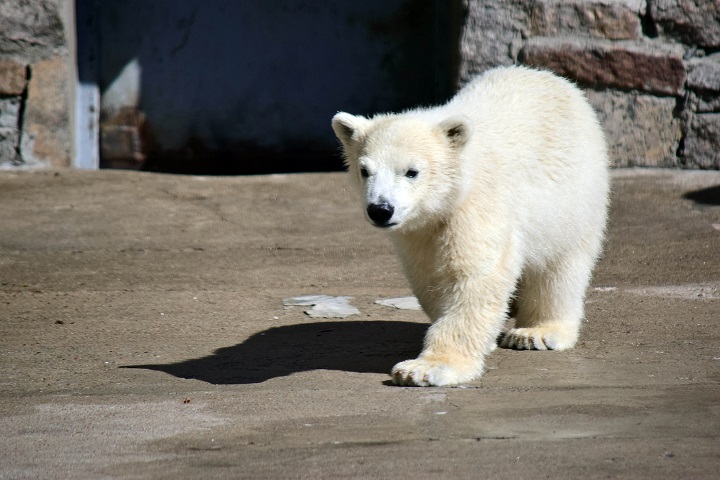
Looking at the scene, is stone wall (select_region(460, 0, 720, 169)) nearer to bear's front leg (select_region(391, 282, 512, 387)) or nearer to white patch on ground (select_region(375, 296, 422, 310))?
A: white patch on ground (select_region(375, 296, 422, 310))

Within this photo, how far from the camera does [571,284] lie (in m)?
4.34

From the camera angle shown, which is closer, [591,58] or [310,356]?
[310,356]

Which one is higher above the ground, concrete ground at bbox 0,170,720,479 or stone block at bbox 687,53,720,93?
stone block at bbox 687,53,720,93

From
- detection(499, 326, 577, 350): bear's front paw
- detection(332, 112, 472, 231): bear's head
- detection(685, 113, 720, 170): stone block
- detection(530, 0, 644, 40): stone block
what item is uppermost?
detection(530, 0, 644, 40): stone block

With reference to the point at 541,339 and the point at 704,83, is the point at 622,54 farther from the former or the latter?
the point at 541,339

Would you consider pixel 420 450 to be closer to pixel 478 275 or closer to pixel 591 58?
pixel 478 275

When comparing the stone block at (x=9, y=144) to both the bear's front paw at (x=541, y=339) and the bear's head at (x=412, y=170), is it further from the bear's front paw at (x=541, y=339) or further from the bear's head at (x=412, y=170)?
the bear's front paw at (x=541, y=339)

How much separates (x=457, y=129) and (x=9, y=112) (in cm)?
468

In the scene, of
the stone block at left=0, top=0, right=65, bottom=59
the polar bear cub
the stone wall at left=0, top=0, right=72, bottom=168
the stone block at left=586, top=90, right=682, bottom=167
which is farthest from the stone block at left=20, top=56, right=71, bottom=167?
the polar bear cub

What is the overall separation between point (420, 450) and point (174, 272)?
3181mm

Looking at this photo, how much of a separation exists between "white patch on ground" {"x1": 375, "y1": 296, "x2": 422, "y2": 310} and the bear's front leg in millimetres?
1202

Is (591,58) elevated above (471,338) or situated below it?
above

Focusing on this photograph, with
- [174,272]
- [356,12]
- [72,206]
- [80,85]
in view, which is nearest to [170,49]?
[80,85]

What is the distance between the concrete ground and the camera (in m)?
2.73
